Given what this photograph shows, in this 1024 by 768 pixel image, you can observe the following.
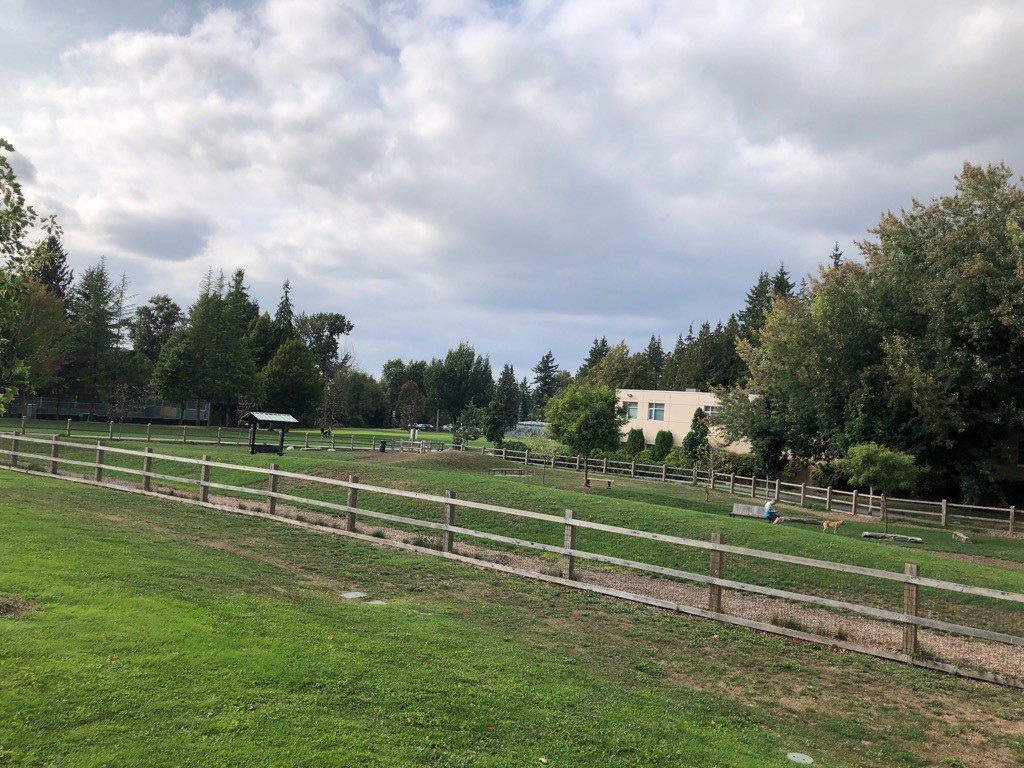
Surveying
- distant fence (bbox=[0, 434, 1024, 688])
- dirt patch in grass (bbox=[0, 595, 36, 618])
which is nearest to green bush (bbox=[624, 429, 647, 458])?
distant fence (bbox=[0, 434, 1024, 688])

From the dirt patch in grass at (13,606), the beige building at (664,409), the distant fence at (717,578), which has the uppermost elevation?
the beige building at (664,409)

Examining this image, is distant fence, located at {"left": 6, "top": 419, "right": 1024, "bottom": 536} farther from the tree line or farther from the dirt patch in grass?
the dirt patch in grass

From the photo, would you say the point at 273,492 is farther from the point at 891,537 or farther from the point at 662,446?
the point at 662,446

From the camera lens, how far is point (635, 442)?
184 ft

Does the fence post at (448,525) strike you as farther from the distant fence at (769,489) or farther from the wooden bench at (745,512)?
the distant fence at (769,489)

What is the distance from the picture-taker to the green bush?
55562mm

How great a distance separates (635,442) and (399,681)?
51654mm

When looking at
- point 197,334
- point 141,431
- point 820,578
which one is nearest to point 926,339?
point 820,578

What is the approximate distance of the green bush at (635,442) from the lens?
55.6m

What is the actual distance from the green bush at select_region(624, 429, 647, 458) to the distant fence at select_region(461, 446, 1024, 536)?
324 inches

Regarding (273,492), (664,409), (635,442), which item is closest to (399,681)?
(273,492)

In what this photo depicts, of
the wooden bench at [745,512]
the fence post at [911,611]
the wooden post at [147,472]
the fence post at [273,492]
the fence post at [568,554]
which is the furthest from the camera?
the wooden bench at [745,512]

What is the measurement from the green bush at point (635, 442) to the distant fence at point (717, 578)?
128 feet

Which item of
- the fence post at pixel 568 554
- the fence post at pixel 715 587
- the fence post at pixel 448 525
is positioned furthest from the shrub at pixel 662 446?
the fence post at pixel 715 587
